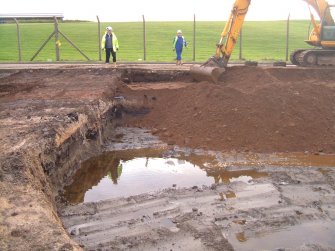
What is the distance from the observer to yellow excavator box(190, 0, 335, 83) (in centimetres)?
1448

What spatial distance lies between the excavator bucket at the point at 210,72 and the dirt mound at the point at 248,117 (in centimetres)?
70

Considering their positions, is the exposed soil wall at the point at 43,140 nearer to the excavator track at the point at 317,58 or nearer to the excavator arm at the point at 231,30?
the excavator arm at the point at 231,30

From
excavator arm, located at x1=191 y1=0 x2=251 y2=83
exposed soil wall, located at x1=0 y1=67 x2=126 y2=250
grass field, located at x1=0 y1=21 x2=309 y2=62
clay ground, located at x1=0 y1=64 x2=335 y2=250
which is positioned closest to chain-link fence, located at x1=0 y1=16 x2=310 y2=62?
grass field, located at x1=0 y1=21 x2=309 y2=62

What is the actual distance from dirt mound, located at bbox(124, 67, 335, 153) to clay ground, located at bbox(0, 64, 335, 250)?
0.04 metres

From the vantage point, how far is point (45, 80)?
15148mm

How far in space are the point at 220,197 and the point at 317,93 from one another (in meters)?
6.56

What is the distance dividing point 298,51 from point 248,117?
701cm

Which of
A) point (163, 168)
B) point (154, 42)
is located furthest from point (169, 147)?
point (154, 42)

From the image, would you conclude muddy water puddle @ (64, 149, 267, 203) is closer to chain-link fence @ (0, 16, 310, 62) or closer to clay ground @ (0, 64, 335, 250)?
clay ground @ (0, 64, 335, 250)

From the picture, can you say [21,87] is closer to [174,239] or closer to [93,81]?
[93,81]

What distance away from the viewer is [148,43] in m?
32.7

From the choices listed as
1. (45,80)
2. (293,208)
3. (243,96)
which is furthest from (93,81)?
(293,208)

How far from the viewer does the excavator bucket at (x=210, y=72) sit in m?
14.5

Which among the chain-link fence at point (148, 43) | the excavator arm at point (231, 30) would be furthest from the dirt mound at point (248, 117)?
the chain-link fence at point (148, 43)
